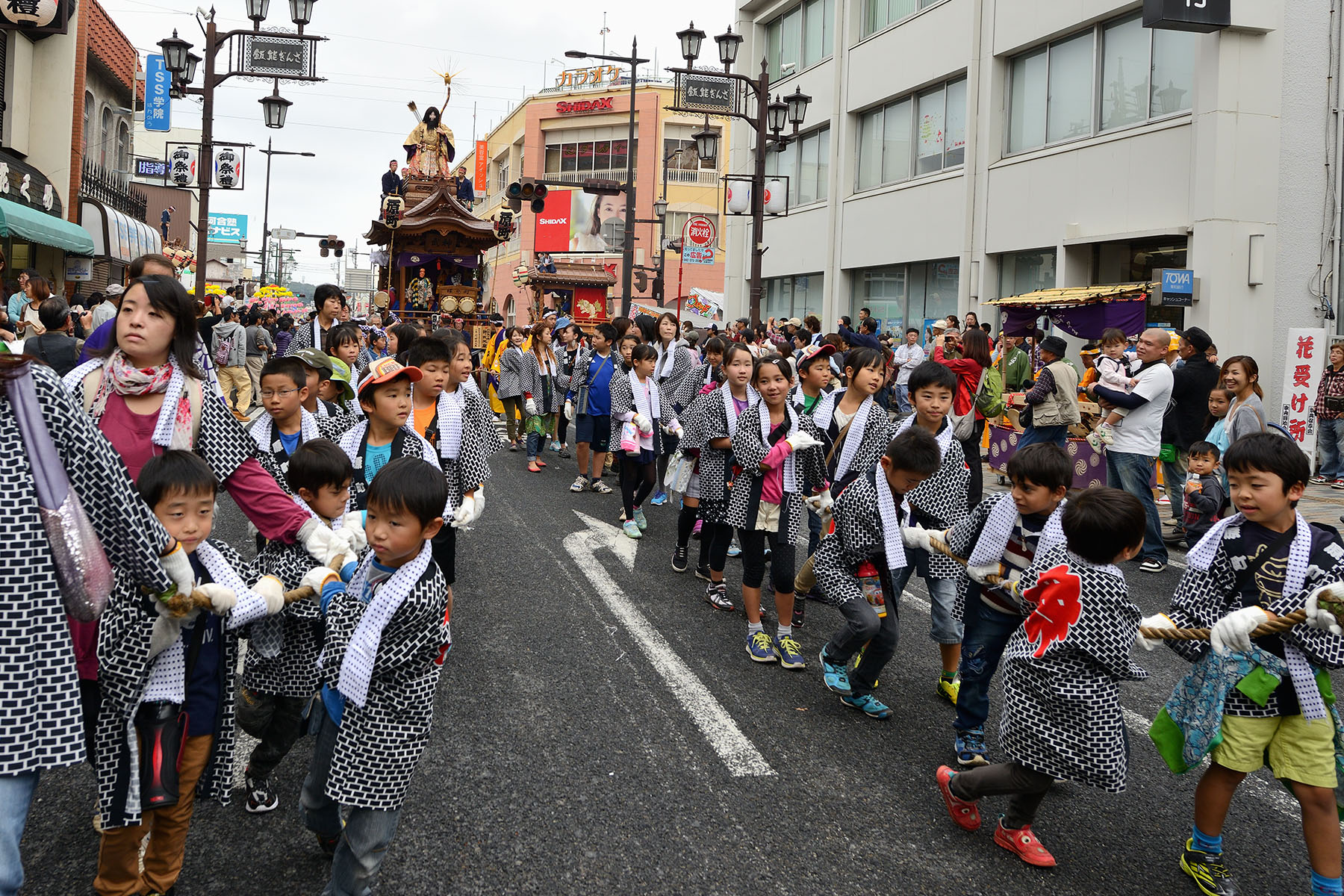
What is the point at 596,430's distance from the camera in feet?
37.7

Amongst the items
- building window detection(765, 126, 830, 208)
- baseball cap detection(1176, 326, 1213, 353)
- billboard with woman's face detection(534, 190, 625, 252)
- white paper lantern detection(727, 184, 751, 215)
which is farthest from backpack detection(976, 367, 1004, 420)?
billboard with woman's face detection(534, 190, 625, 252)

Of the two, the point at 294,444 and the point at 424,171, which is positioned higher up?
the point at 424,171

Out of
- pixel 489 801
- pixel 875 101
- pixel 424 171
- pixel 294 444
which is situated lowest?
pixel 489 801

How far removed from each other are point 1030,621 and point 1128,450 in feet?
19.8

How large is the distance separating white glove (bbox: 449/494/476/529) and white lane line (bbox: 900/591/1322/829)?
3.09m

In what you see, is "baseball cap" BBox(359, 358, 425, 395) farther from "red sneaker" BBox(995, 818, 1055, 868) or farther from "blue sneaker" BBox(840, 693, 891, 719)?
"red sneaker" BBox(995, 818, 1055, 868)

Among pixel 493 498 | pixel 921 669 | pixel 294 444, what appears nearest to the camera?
pixel 294 444

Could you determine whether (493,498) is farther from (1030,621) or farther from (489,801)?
(1030,621)

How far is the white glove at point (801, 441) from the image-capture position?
5742mm

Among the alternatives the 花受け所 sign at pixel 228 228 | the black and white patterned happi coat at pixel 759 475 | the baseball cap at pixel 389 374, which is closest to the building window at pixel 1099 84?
the black and white patterned happi coat at pixel 759 475

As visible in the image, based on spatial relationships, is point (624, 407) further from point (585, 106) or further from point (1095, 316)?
point (585, 106)

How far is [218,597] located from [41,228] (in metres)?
21.9

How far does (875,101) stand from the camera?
25.0m

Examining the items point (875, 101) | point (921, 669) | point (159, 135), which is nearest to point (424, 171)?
point (875, 101)
